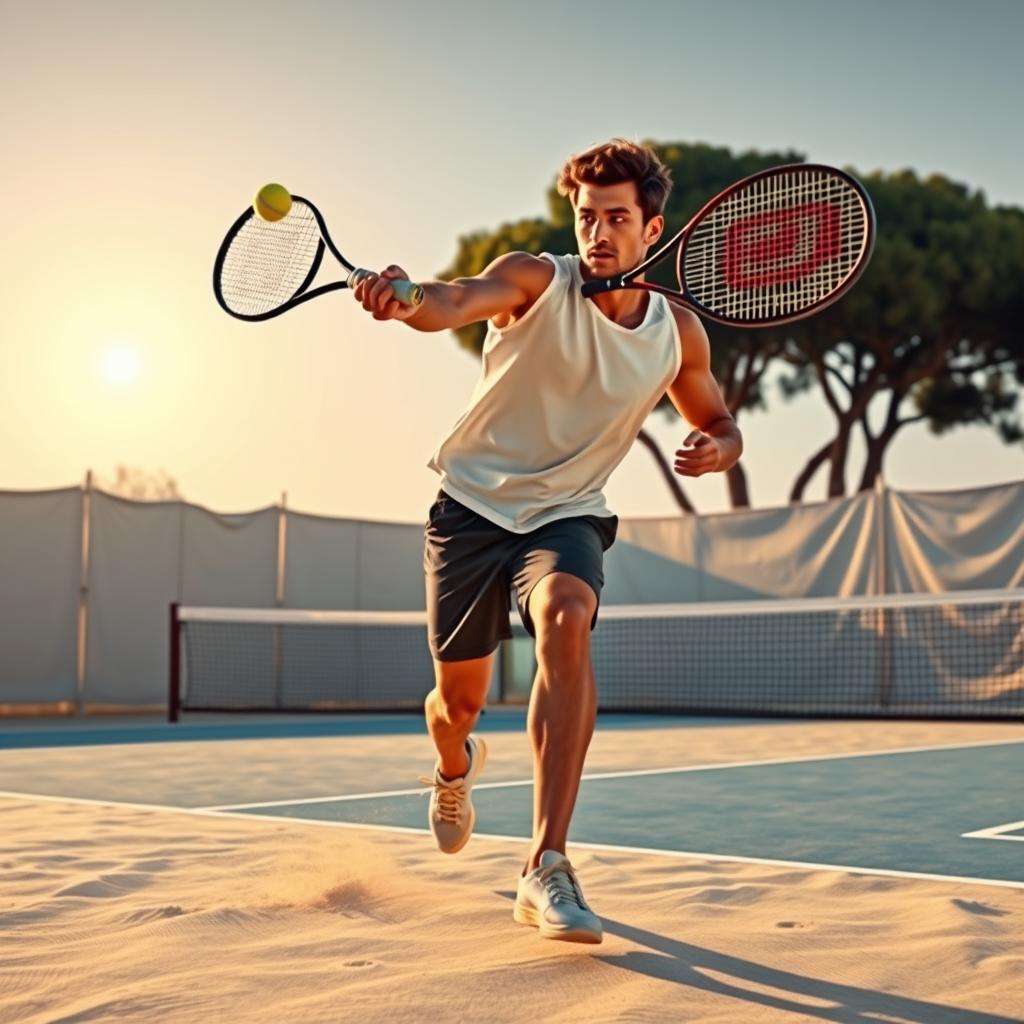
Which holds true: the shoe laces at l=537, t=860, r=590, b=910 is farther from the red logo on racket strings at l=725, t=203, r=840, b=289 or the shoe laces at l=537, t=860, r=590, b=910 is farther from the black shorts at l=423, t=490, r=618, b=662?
the red logo on racket strings at l=725, t=203, r=840, b=289

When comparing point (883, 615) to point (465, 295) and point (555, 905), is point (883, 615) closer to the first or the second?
point (465, 295)

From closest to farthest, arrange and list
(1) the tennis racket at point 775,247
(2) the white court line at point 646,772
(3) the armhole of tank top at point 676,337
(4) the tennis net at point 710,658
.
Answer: (3) the armhole of tank top at point 676,337
(1) the tennis racket at point 775,247
(2) the white court line at point 646,772
(4) the tennis net at point 710,658

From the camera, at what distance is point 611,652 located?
55.1 feet

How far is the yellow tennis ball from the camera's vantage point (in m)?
4.09

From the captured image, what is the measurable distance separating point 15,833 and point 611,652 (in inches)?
485

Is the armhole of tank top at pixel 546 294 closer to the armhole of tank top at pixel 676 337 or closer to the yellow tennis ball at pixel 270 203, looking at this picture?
the armhole of tank top at pixel 676 337

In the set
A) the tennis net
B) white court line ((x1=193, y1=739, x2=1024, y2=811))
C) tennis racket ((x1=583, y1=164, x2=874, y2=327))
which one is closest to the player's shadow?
tennis racket ((x1=583, y1=164, x2=874, y2=327))

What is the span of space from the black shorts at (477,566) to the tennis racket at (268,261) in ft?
2.83

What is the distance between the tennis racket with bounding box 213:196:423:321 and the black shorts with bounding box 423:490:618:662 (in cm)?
86

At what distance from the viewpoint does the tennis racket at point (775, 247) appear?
380 centimetres

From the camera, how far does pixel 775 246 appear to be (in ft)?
13.0

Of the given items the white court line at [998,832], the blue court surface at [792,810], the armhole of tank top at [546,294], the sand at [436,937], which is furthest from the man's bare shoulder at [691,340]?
the white court line at [998,832]

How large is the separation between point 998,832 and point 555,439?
2.26 m

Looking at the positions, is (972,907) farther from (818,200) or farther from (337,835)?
(337,835)
